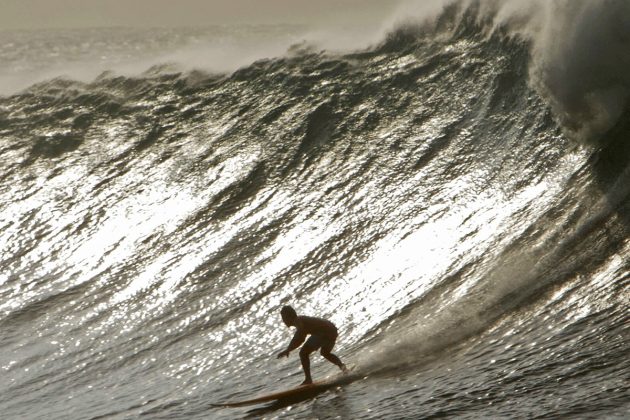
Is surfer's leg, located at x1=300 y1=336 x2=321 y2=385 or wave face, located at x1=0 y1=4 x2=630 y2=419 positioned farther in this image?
surfer's leg, located at x1=300 y1=336 x2=321 y2=385

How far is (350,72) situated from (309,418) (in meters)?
12.4

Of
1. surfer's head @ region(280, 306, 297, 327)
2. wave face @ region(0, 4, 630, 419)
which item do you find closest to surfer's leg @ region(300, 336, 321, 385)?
surfer's head @ region(280, 306, 297, 327)

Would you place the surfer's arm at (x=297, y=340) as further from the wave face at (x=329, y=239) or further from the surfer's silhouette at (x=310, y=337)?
the wave face at (x=329, y=239)

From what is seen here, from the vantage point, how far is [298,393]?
10.9 m

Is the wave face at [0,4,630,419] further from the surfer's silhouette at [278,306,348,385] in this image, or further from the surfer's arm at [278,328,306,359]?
the surfer's arm at [278,328,306,359]

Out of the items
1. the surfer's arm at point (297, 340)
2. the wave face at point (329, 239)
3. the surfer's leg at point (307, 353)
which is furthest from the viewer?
the surfer's arm at point (297, 340)

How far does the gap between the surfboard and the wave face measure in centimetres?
20

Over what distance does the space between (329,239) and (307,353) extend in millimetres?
4502

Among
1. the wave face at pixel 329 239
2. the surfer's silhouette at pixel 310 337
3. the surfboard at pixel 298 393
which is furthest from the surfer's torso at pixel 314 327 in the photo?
the surfboard at pixel 298 393

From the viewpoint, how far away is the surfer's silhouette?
11203 mm

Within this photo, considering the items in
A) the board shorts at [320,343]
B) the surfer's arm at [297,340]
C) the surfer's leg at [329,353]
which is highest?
the surfer's arm at [297,340]

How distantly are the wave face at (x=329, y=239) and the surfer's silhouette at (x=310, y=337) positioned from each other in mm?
362

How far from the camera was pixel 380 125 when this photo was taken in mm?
19297

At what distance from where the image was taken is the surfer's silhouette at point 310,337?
1120cm
